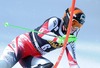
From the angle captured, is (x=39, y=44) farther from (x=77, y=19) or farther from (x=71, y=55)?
(x=77, y=19)

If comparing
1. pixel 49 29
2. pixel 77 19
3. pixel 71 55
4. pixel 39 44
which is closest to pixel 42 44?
pixel 39 44

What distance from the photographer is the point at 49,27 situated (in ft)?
13.7

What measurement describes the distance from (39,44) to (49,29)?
0.35 metres

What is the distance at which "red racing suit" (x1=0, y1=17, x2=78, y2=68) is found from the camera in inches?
165

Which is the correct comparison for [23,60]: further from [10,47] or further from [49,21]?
[49,21]

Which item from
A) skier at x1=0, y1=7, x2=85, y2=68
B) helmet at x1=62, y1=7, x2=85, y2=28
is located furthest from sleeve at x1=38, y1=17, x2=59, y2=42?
helmet at x1=62, y1=7, x2=85, y2=28

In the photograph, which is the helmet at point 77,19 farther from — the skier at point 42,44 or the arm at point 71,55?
the arm at point 71,55

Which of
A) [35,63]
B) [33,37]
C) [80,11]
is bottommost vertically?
[35,63]

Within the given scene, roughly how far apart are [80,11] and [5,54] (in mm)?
1204

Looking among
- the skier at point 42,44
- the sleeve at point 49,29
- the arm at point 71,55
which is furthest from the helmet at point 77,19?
the arm at point 71,55

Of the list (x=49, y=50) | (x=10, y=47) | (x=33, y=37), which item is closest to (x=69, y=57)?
(x=49, y=50)

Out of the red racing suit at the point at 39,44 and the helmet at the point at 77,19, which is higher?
the helmet at the point at 77,19

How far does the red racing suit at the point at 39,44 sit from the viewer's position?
4199 millimetres

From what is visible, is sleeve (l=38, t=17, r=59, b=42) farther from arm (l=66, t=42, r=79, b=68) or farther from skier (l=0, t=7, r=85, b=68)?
arm (l=66, t=42, r=79, b=68)
